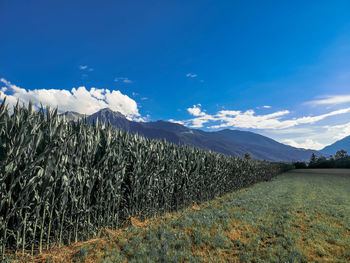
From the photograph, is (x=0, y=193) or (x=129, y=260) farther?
(x=129, y=260)

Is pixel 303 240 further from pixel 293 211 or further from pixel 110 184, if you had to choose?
pixel 110 184

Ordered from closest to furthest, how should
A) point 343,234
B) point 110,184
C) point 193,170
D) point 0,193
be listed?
point 0,193 < point 110,184 < point 343,234 < point 193,170

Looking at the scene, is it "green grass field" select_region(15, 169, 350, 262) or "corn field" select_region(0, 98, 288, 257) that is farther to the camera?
"green grass field" select_region(15, 169, 350, 262)

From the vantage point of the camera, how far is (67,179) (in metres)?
3.94

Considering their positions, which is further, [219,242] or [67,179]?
[219,242]

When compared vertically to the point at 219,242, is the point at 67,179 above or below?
above

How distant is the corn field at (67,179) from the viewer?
11.0ft

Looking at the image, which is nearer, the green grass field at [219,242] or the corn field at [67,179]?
the corn field at [67,179]

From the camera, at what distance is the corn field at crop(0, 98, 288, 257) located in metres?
3.36

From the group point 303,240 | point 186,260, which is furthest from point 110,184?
point 303,240

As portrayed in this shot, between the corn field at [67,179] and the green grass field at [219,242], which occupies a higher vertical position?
the corn field at [67,179]

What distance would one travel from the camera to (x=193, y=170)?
9484 mm

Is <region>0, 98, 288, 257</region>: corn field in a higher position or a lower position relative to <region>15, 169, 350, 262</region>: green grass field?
higher

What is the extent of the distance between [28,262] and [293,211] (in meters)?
9.56
